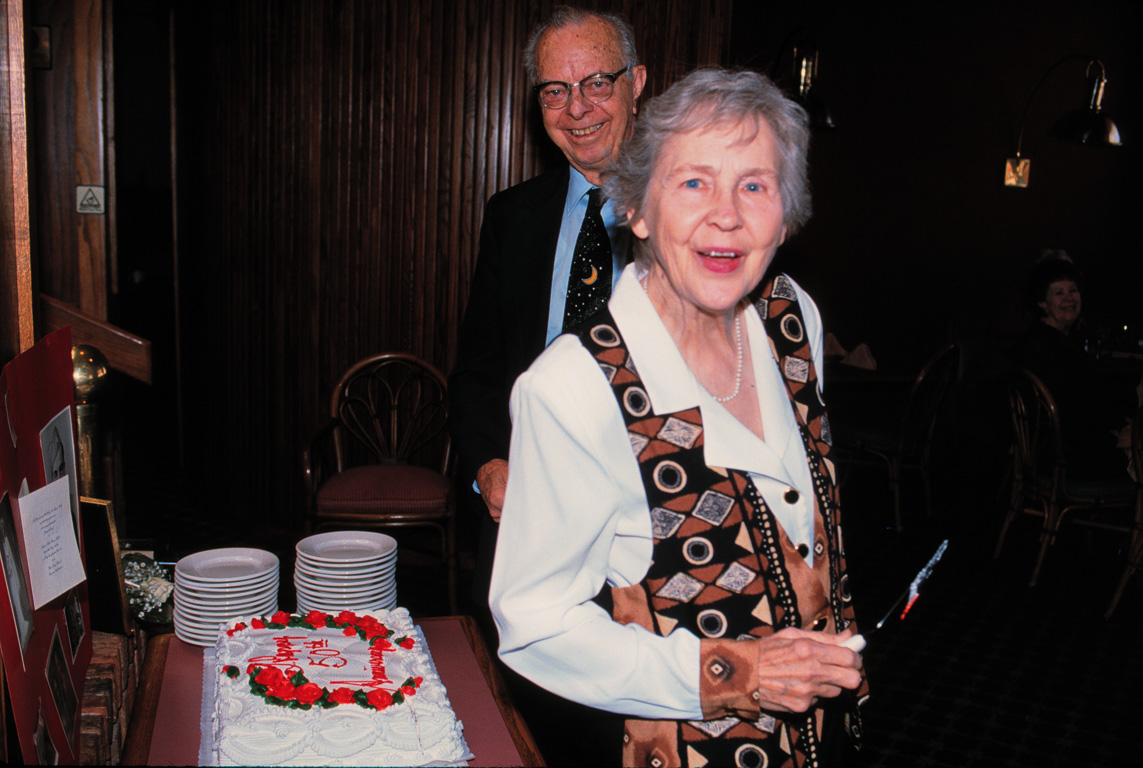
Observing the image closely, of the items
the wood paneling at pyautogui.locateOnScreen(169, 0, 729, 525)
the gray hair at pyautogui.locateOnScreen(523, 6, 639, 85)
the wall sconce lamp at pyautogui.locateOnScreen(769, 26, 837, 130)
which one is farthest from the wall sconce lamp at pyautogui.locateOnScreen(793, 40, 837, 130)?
the gray hair at pyautogui.locateOnScreen(523, 6, 639, 85)

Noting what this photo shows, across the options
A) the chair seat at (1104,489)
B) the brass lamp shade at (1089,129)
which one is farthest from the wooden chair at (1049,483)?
the brass lamp shade at (1089,129)

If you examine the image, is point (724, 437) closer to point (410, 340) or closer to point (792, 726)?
point (792, 726)

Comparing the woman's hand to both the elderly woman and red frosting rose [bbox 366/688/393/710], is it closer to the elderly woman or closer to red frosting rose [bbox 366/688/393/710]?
the elderly woman

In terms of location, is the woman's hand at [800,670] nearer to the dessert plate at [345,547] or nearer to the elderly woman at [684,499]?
the elderly woman at [684,499]

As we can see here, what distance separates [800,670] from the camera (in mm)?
1039

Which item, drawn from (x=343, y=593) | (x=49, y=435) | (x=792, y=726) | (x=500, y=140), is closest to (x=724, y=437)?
(x=792, y=726)

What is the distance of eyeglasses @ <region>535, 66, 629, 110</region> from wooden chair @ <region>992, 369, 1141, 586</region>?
129 inches

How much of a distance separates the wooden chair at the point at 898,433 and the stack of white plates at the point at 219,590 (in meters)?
3.88

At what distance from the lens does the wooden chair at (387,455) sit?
342 cm

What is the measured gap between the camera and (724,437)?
44.5 inches

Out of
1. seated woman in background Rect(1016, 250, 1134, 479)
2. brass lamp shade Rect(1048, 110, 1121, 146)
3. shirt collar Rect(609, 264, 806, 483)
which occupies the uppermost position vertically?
brass lamp shade Rect(1048, 110, 1121, 146)

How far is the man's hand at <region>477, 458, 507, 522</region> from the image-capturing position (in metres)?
1.57

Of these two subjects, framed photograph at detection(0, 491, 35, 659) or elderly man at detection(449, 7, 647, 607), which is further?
elderly man at detection(449, 7, 647, 607)

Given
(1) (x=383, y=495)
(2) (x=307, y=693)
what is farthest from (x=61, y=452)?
(1) (x=383, y=495)
